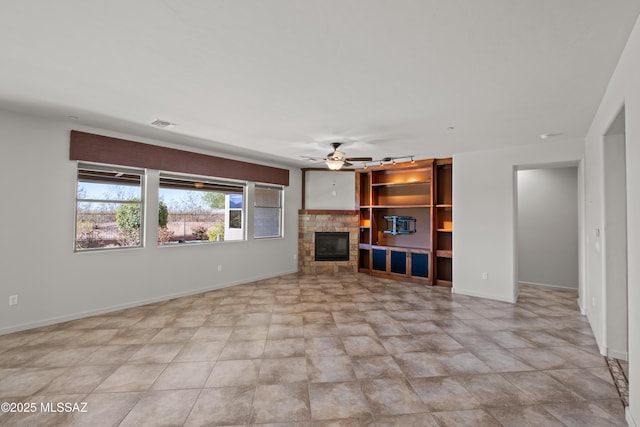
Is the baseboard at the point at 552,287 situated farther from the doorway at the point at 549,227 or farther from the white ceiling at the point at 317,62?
the white ceiling at the point at 317,62

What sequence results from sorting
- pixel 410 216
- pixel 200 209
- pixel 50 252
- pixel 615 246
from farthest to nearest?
pixel 410 216
pixel 200 209
pixel 50 252
pixel 615 246

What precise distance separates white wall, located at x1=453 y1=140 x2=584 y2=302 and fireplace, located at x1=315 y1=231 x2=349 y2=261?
264 centimetres

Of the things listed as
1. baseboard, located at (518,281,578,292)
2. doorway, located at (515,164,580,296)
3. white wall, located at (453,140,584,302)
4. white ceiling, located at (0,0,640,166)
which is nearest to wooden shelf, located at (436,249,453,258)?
white wall, located at (453,140,584,302)

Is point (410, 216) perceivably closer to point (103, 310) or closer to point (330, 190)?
point (330, 190)

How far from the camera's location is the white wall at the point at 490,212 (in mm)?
4836

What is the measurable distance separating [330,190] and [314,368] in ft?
17.0

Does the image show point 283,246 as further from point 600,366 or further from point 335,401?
point 600,366

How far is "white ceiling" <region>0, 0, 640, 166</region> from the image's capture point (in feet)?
5.85

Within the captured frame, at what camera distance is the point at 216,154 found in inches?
225

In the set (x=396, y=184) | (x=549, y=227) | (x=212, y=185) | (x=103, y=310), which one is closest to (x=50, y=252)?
(x=103, y=310)

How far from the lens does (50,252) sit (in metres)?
3.82

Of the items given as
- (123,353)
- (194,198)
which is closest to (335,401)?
(123,353)

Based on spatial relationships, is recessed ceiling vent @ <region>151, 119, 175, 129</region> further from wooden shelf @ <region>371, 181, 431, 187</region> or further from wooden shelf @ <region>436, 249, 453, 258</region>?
wooden shelf @ <region>436, 249, 453, 258</region>

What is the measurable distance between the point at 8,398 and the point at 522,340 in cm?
491
